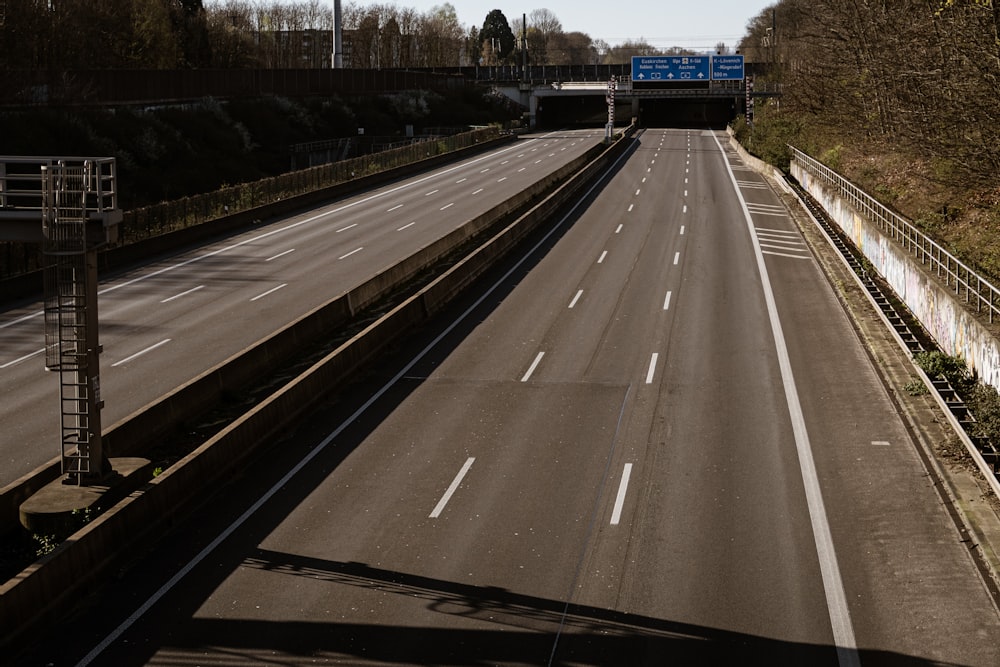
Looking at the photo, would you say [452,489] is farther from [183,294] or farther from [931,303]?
[183,294]

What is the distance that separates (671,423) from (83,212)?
457 inches

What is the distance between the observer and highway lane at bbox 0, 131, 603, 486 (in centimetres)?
2280

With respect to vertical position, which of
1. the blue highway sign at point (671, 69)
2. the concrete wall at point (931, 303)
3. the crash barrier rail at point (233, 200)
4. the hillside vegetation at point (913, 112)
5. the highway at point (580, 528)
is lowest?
the highway at point (580, 528)

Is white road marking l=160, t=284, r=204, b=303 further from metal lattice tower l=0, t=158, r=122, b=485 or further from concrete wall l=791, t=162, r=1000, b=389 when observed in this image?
concrete wall l=791, t=162, r=1000, b=389

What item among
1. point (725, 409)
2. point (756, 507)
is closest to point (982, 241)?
point (725, 409)

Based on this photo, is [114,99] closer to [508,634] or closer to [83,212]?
[83,212]

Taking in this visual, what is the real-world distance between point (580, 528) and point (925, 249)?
1956 centimetres

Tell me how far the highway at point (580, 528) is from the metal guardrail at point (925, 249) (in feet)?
9.08

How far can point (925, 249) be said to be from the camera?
31234 mm

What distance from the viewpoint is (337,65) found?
107 m

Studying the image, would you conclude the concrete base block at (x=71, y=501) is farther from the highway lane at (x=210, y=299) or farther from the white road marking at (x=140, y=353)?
the white road marking at (x=140, y=353)

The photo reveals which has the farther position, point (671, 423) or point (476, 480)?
point (671, 423)

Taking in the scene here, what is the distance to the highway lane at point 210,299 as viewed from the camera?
74.8 ft

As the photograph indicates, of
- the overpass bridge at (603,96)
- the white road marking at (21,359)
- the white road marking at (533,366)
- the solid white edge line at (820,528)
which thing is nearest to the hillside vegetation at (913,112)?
the solid white edge line at (820,528)
